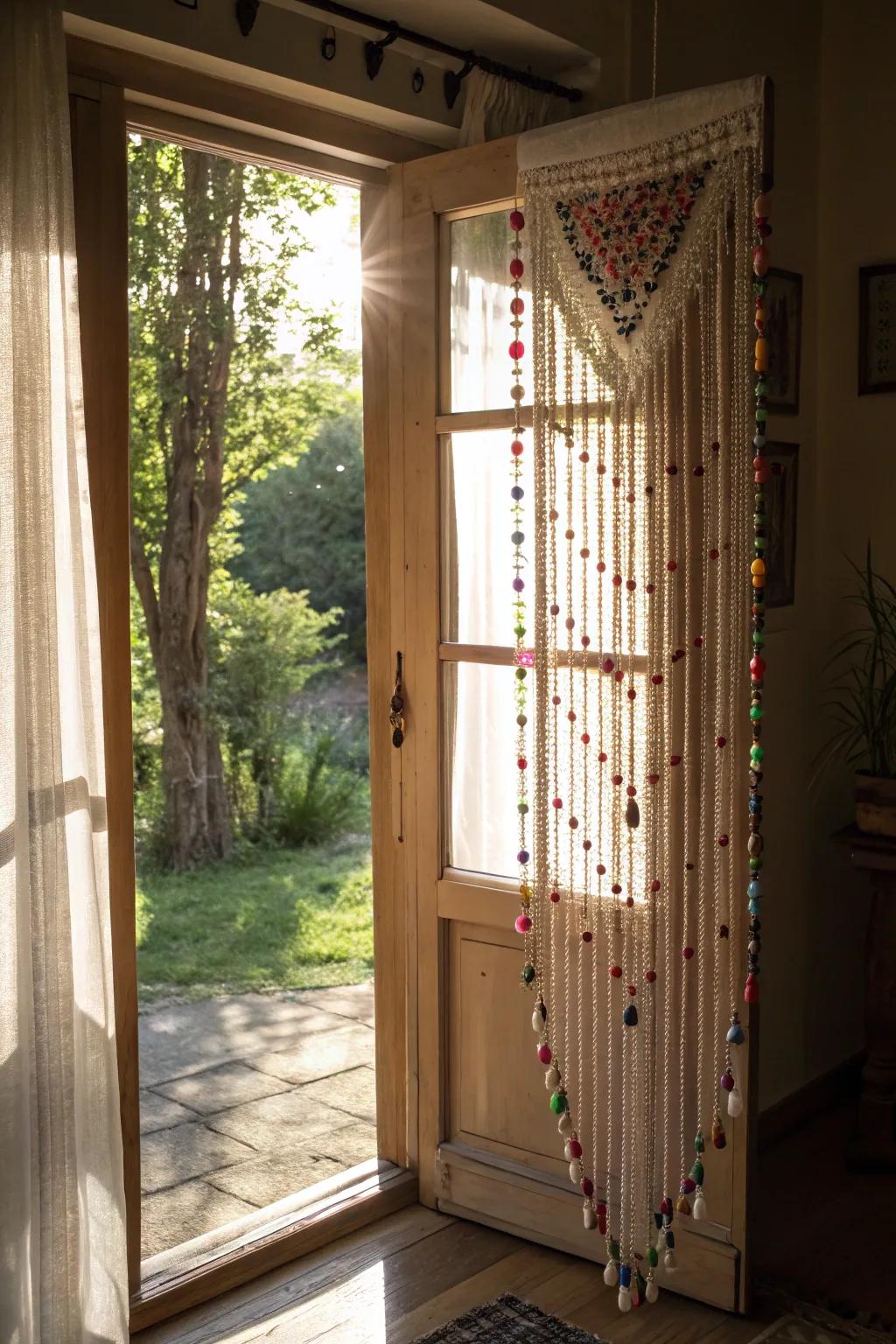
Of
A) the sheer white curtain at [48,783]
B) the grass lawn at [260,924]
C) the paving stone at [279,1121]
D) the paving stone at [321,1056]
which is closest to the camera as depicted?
the sheer white curtain at [48,783]

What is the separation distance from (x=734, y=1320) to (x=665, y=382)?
5.83ft

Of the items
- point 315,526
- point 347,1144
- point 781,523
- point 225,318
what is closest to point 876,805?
point 781,523

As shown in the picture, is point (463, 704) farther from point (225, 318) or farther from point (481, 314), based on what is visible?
point (225, 318)

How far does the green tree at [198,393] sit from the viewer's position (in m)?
5.71

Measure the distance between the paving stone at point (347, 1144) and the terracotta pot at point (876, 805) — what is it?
1490 millimetres

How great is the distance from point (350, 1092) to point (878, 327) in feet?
8.44

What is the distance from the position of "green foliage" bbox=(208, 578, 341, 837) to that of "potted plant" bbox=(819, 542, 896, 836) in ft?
11.8

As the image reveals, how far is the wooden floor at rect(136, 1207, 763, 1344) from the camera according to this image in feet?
8.36

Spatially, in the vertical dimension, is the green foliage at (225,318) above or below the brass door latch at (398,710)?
above

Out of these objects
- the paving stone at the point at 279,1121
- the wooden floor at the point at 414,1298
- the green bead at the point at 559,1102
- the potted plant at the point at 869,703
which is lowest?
the paving stone at the point at 279,1121

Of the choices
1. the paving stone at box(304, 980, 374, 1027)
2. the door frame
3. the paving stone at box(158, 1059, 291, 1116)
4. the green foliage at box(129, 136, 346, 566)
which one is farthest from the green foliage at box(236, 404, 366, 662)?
the door frame

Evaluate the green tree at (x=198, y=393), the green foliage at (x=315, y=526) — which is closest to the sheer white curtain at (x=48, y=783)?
the green tree at (x=198, y=393)

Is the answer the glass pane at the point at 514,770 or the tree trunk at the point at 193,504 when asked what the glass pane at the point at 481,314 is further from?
the tree trunk at the point at 193,504

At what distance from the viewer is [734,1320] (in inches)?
102
